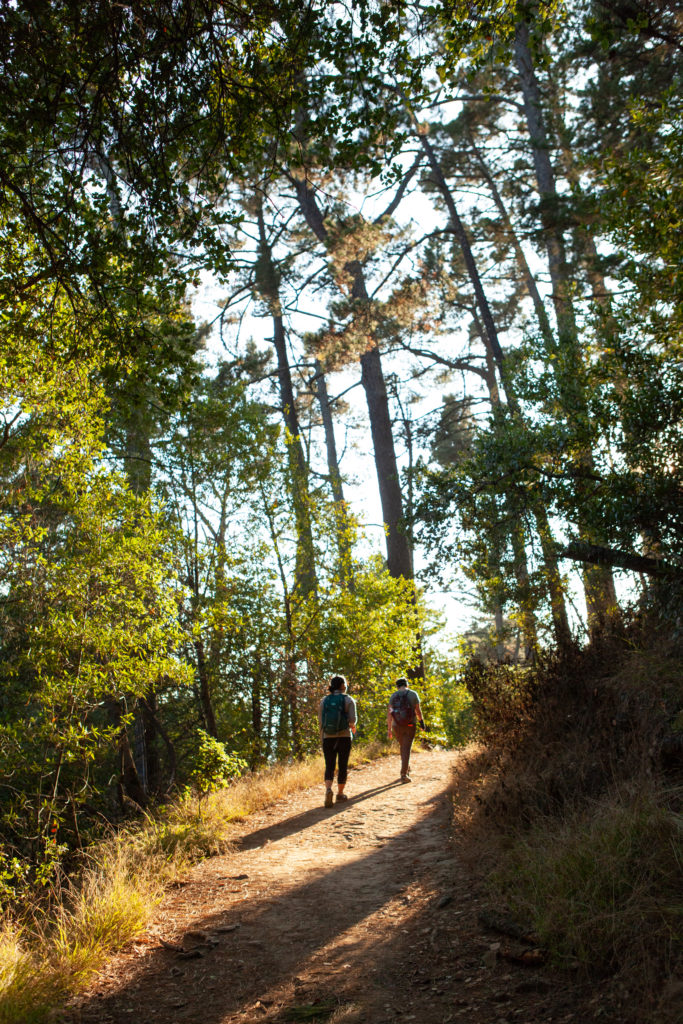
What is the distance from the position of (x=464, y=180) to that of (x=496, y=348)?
28.7 ft

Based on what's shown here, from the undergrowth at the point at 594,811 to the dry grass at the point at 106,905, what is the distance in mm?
2943

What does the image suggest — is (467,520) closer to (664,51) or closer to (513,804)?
(513,804)

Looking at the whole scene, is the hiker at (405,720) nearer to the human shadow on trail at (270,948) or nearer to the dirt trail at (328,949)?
the dirt trail at (328,949)

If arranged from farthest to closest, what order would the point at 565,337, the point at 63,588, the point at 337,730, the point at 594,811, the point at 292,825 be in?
the point at 565,337, the point at 337,730, the point at 292,825, the point at 63,588, the point at 594,811

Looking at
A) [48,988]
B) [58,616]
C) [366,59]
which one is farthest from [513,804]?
[366,59]

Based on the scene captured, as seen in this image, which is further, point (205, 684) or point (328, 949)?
point (205, 684)

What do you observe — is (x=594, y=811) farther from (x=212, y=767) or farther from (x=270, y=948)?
(x=212, y=767)

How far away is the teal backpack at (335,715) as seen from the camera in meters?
10.0

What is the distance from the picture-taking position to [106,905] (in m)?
5.67

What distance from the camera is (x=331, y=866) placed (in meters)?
7.15

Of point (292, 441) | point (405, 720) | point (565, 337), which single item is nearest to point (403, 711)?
point (405, 720)

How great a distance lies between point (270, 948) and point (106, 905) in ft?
4.71

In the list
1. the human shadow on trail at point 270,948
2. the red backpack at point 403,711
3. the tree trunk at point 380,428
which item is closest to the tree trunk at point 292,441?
the tree trunk at point 380,428

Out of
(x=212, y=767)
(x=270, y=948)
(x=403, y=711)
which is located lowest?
(x=270, y=948)
